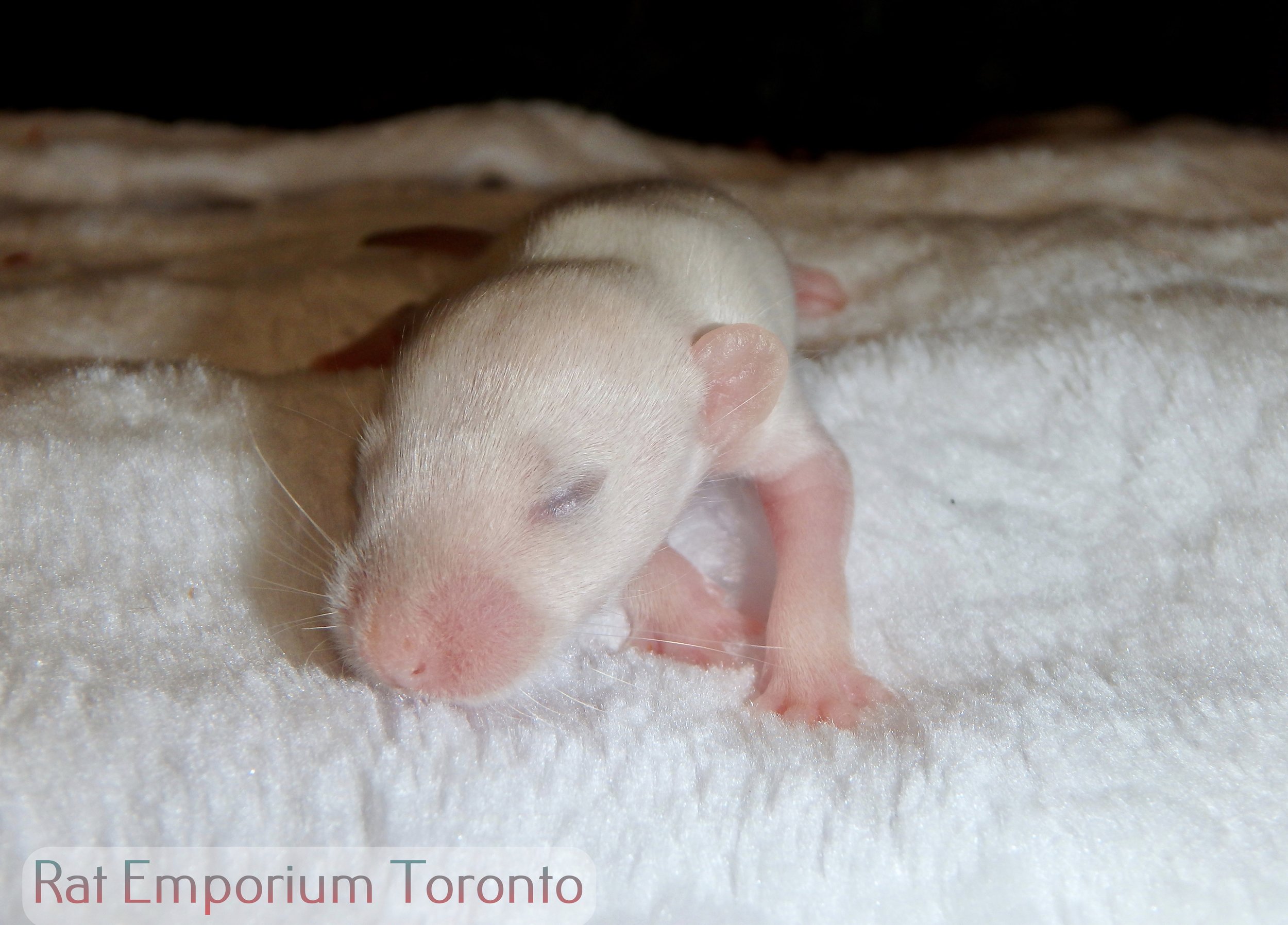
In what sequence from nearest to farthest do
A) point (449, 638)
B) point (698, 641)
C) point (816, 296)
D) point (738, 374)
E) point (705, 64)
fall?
point (449, 638) < point (738, 374) < point (698, 641) < point (816, 296) < point (705, 64)

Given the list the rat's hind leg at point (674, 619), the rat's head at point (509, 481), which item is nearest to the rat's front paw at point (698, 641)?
the rat's hind leg at point (674, 619)

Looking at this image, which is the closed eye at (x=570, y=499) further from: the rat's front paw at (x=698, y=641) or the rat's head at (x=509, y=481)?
the rat's front paw at (x=698, y=641)

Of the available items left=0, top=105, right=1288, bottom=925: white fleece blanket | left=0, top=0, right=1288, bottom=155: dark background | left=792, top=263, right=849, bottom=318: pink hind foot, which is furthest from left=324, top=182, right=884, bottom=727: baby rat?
left=0, top=0, right=1288, bottom=155: dark background

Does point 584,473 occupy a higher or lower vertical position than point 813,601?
higher

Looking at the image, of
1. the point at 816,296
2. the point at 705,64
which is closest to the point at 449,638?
the point at 816,296

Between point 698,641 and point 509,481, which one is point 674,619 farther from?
point 509,481

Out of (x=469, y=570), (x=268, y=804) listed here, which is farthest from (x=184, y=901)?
(x=469, y=570)
